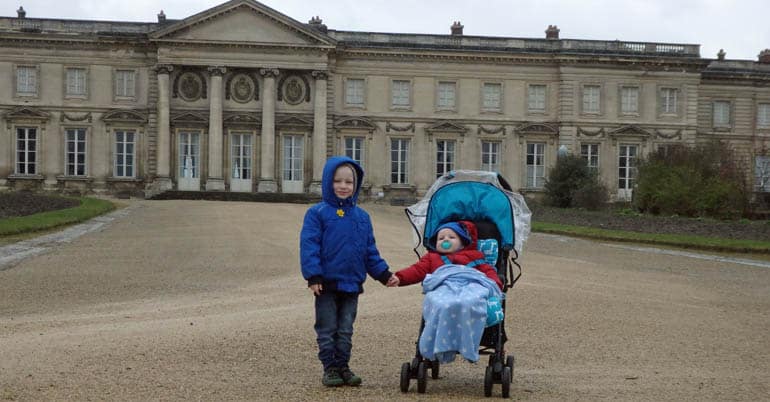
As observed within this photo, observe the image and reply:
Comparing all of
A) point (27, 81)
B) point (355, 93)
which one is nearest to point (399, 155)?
point (355, 93)

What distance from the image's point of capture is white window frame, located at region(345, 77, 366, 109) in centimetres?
5491

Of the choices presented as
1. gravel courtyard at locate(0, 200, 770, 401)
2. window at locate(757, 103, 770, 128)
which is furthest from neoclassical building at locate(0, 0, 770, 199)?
gravel courtyard at locate(0, 200, 770, 401)

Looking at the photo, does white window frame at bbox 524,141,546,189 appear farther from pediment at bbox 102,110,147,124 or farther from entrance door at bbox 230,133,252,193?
pediment at bbox 102,110,147,124

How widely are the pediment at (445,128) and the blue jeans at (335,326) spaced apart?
46530 millimetres

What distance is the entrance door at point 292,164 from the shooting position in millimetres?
54281

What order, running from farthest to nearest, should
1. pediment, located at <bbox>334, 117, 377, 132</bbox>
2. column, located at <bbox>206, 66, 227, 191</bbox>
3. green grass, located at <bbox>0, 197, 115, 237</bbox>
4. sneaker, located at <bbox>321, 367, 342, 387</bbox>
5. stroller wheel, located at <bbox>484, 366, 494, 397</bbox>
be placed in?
pediment, located at <bbox>334, 117, 377, 132</bbox>
column, located at <bbox>206, 66, 227, 191</bbox>
green grass, located at <bbox>0, 197, 115, 237</bbox>
sneaker, located at <bbox>321, 367, 342, 387</bbox>
stroller wheel, located at <bbox>484, 366, 494, 397</bbox>

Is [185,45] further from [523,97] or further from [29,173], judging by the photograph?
[523,97]

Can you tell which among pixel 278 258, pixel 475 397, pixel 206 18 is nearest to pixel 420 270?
pixel 475 397

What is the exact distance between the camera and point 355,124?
5478 cm

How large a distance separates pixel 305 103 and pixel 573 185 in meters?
15.3

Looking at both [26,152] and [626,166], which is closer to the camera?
[26,152]

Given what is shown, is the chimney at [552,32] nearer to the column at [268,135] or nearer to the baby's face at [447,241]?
the column at [268,135]

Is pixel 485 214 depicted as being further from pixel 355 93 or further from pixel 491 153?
pixel 491 153

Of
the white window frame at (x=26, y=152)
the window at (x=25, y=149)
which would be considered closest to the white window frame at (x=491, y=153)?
the white window frame at (x=26, y=152)
